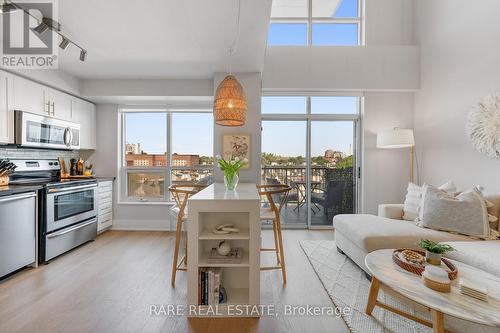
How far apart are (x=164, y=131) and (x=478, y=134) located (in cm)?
461

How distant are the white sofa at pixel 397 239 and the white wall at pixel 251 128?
1362 millimetres

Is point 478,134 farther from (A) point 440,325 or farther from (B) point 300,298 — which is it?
(B) point 300,298

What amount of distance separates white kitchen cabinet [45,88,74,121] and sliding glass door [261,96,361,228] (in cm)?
308

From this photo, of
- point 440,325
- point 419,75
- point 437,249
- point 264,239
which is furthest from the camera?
point 419,75

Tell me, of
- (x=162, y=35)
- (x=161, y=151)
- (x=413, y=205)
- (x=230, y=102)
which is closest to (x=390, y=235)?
(x=413, y=205)

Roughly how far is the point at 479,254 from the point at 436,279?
0.88 meters

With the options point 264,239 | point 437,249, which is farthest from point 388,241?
point 264,239

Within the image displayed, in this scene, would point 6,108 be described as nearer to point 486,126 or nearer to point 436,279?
point 436,279

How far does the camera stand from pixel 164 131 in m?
4.46

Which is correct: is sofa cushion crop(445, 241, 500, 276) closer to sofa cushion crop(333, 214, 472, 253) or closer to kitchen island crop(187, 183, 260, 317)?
sofa cushion crop(333, 214, 472, 253)

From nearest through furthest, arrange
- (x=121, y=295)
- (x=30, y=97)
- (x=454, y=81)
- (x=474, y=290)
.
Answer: (x=474, y=290) → (x=121, y=295) → (x=30, y=97) → (x=454, y=81)

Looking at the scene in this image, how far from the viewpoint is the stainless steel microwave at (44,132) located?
2871 mm

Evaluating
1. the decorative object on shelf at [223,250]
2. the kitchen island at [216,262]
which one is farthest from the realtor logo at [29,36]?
the decorative object on shelf at [223,250]

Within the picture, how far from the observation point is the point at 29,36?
2.53 metres
